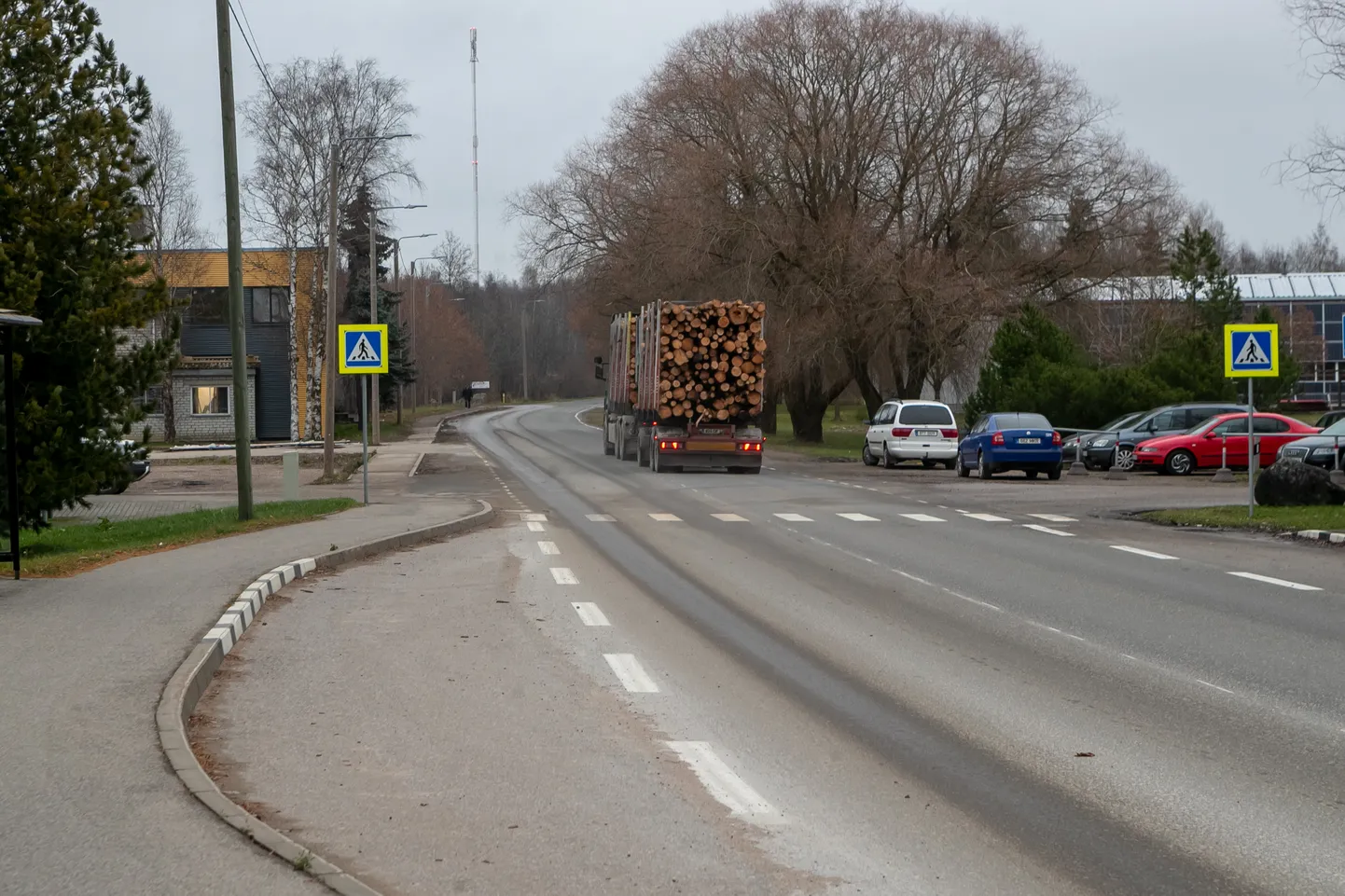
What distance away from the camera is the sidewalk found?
17.1ft

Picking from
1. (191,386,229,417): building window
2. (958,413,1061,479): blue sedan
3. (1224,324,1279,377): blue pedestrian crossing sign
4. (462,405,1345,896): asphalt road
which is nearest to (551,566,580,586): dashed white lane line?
(462,405,1345,896): asphalt road

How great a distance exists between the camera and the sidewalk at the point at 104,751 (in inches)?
205

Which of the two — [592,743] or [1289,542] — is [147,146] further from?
[592,743]

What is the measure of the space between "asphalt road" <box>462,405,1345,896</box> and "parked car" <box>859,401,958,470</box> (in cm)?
1965

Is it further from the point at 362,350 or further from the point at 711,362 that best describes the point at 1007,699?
the point at 711,362

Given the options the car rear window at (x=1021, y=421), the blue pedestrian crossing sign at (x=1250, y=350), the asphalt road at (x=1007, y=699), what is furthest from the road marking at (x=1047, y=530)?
the car rear window at (x=1021, y=421)

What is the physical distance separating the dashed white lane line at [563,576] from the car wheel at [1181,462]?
23106 mm

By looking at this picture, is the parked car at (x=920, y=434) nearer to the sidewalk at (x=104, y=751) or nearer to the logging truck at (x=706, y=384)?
the logging truck at (x=706, y=384)

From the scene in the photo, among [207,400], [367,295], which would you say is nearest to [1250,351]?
[207,400]

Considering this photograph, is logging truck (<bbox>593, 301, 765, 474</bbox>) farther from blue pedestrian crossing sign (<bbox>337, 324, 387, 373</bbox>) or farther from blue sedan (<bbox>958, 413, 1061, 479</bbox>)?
blue pedestrian crossing sign (<bbox>337, 324, 387, 373</bbox>)

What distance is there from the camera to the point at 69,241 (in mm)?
16531

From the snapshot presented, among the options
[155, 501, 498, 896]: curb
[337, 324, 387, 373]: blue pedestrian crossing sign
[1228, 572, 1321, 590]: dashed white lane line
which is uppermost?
[337, 324, 387, 373]: blue pedestrian crossing sign

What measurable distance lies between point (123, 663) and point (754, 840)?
16.6ft

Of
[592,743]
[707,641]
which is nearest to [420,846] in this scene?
[592,743]
